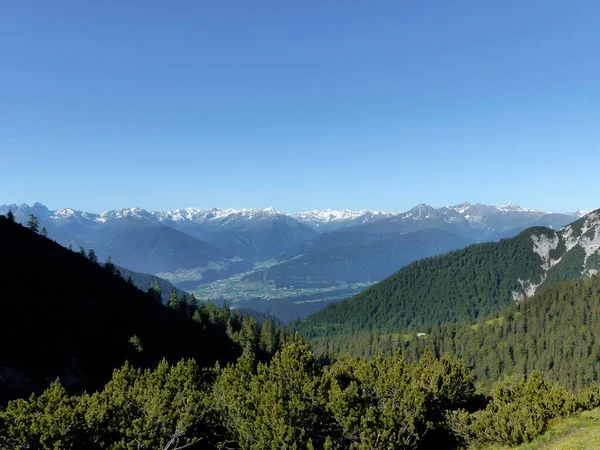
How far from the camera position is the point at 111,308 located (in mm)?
105438

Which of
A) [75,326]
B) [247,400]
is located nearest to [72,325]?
[75,326]

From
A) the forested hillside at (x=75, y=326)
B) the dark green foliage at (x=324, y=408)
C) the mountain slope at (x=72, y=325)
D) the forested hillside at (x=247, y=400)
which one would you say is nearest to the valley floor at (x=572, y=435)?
the forested hillside at (x=247, y=400)

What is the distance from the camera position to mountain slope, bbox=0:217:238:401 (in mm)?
63500

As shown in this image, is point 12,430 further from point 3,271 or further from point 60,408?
point 3,271

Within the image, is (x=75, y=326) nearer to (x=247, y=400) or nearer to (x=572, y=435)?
(x=247, y=400)

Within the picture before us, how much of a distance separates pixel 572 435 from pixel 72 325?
304ft

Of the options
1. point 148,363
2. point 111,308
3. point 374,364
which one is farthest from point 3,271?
point 374,364

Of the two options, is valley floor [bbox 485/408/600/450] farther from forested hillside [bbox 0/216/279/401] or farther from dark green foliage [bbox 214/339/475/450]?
forested hillside [bbox 0/216/279/401]

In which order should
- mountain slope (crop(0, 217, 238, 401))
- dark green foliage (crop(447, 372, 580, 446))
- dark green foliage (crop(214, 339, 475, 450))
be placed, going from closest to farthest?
dark green foliage (crop(447, 372, 580, 446)) < dark green foliage (crop(214, 339, 475, 450)) < mountain slope (crop(0, 217, 238, 401))

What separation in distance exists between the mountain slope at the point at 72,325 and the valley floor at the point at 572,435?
6806 centimetres

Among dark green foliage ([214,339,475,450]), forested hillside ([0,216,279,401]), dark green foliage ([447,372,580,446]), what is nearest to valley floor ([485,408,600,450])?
dark green foliage ([447,372,580,446])

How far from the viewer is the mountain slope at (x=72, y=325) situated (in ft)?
208

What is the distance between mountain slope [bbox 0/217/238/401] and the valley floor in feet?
223

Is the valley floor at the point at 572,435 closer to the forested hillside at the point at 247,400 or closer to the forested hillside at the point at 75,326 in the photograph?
the forested hillside at the point at 247,400
